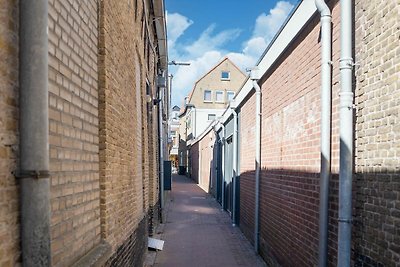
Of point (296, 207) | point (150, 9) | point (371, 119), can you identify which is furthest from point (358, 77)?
point (150, 9)

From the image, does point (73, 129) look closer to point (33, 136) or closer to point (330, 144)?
point (33, 136)

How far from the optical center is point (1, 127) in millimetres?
1804

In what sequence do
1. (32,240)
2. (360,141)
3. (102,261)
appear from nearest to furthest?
(32,240) < (102,261) < (360,141)

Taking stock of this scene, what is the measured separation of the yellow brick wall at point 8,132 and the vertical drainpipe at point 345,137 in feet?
9.16

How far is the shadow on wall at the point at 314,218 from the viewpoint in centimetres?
302

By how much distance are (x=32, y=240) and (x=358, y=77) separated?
3.05 metres

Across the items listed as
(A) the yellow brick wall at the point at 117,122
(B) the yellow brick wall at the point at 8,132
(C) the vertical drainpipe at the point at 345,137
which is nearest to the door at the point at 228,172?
(A) the yellow brick wall at the point at 117,122

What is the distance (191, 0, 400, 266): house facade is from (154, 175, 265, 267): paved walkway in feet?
2.20

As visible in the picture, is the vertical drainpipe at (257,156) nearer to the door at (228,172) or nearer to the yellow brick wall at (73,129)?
the yellow brick wall at (73,129)

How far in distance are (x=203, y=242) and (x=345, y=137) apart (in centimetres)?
628

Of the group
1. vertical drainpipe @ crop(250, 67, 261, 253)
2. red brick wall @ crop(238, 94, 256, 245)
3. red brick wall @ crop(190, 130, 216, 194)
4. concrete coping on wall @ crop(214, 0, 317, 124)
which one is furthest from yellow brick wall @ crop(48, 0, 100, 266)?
red brick wall @ crop(190, 130, 216, 194)

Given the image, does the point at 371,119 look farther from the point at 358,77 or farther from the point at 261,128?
the point at 261,128

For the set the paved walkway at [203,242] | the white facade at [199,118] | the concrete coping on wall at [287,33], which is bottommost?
the paved walkway at [203,242]

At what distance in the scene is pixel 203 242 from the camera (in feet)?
30.1
